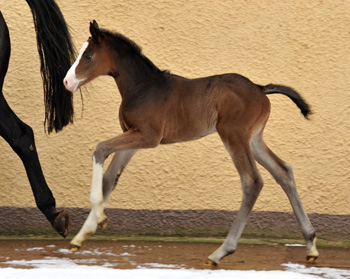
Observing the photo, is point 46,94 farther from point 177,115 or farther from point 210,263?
point 210,263

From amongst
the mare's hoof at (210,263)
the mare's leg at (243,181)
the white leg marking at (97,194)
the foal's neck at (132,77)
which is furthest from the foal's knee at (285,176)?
the white leg marking at (97,194)

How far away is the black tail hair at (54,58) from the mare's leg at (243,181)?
1.30 meters

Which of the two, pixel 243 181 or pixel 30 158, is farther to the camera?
pixel 30 158

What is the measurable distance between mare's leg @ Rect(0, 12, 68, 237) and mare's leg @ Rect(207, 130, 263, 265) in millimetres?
1208

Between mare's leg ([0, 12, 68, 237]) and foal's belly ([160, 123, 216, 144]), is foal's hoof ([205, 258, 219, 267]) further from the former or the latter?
mare's leg ([0, 12, 68, 237])

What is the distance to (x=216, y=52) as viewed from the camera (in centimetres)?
581

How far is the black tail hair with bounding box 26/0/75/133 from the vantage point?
5.20 m

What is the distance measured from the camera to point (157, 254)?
16.4ft

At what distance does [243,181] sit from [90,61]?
122 centimetres

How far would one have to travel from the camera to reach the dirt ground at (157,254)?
15.1 ft

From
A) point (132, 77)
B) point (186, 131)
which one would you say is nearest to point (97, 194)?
point (186, 131)

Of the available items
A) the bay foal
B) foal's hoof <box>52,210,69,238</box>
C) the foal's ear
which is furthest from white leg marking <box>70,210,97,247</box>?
the foal's ear

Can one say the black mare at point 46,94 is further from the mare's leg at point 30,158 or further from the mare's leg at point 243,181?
the mare's leg at point 243,181

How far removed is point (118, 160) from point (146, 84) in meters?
0.55
